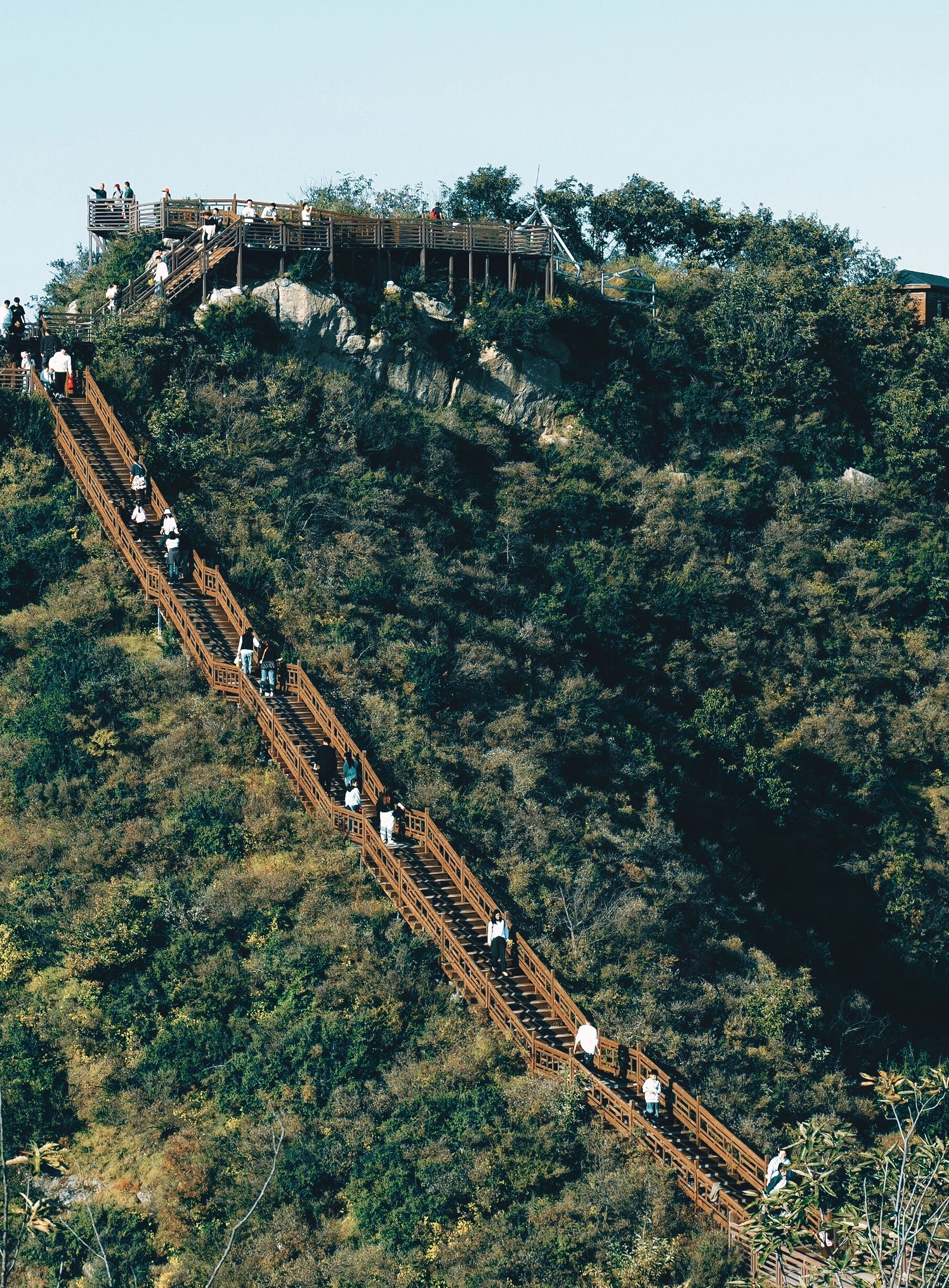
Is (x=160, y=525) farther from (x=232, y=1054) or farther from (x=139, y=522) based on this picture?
(x=232, y=1054)

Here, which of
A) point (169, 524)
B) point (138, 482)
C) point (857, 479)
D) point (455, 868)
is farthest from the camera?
point (857, 479)

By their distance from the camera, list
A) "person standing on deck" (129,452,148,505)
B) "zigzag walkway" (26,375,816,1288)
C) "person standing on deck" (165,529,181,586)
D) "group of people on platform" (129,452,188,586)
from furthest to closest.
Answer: "person standing on deck" (129,452,148,505) < "group of people on platform" (129,452,188,586) < "person standing on deck" (165,529,181,586) < "zigzag walkway" (26,375,816,1288)

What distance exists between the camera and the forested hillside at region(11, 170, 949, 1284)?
1142 inches

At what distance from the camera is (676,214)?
2520 inches

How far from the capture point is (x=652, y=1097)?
28766 millimetres

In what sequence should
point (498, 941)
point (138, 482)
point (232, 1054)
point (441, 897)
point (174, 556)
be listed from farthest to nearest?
point (138, 482) → point (174, 556) → point (441, 897) → point (498, 941) → point (232, 1054)

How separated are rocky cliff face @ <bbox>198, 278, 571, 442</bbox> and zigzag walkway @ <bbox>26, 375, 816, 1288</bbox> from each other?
8376 millimetres

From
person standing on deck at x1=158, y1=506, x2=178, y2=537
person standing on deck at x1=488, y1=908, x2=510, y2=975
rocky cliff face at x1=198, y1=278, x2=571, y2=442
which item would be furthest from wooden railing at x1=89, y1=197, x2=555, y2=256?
person standing on deck at x1=488, y1=908, x2=510, y2=975

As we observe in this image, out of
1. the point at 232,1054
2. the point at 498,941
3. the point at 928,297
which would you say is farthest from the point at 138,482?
the point at 928,297

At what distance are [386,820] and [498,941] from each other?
3.48 m

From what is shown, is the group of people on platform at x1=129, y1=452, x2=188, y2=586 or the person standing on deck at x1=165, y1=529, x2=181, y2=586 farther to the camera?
the group of people on platform at x1=129, y1=452, x2=188, y2=586

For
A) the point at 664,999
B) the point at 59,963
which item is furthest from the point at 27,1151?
the point at 664,999

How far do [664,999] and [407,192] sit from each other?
33308 millimetres

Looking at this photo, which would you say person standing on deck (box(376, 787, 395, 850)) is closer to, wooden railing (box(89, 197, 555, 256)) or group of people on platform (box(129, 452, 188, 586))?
group of people on platform (box(129, 452, 188, 586))
